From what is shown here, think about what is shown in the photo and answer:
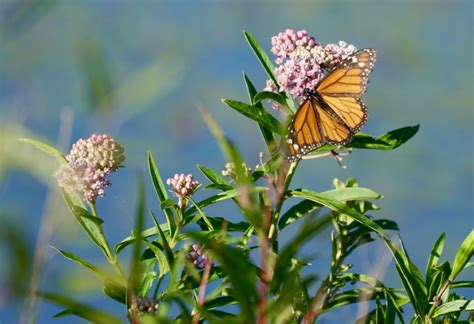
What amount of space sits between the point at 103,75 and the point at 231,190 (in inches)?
26.1

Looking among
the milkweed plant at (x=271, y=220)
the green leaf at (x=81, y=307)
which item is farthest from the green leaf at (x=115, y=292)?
the green leaf at (x=81, y=307)

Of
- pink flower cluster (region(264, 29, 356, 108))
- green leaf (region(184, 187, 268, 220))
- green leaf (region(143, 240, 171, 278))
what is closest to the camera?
green leaf (region(143, 240, 171, 278))

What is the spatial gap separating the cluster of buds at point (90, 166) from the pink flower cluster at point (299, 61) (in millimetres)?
308

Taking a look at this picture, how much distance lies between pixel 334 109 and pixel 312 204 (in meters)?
0.23

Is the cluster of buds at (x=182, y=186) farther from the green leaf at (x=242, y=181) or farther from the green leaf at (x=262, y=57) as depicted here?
the green leaf at (x=242, y=181)

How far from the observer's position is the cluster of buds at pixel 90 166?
114 cm

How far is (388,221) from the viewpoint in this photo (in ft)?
4.92

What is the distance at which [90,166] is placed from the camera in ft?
3.83

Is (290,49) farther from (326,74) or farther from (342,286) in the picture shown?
(342,286)

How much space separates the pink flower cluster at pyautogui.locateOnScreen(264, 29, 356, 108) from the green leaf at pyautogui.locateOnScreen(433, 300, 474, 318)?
42 cm

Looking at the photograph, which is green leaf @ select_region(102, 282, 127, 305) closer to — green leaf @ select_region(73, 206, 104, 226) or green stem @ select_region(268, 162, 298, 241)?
green leaf @ select_region(73, 206, 104, 226)

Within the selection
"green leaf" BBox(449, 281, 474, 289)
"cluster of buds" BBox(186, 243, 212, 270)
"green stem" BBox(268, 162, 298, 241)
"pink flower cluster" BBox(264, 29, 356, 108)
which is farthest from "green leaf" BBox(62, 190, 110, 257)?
"green leaf" BBox(449, 281, 474, 289)

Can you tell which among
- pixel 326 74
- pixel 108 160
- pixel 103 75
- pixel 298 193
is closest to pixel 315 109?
pixel 326 74

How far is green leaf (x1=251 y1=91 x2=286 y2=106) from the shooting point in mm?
1308
